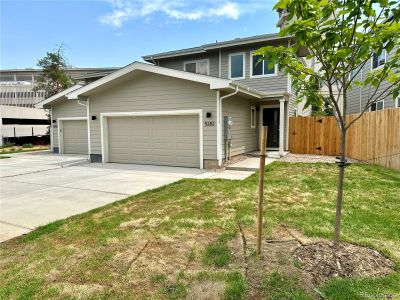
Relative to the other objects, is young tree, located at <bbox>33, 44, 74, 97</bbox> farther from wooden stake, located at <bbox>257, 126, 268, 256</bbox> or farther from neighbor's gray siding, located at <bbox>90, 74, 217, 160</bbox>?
wooden stake, located at <bbox>257, 126, 268, 256</bbox>

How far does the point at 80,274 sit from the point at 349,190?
555 centimetres

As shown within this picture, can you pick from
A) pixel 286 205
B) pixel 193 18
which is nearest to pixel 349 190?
pixel 286 205

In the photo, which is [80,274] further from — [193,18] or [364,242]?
[193,18]

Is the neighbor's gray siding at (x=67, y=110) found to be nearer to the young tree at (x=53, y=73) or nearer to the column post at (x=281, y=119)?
the young tree at (x=53, y=73)

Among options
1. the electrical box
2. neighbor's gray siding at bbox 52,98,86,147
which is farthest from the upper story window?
neighbor's gray siding at bbox 52,98,86,147

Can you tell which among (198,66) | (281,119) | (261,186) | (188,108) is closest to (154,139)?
(188,108)

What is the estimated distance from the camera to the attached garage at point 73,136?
14.6m

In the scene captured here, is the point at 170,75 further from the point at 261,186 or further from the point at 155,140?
the point at 261,186

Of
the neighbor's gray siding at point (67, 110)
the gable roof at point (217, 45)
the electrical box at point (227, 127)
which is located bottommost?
the electrical box at point (227, 127)

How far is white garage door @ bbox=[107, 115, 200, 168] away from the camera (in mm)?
9945

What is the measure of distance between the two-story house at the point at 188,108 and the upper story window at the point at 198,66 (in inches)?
2.0

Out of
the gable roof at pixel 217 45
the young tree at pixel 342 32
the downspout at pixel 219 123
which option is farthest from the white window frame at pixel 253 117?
the young tree at pixel 342 32

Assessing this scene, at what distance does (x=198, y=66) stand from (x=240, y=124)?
4.79 m

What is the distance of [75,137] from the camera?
14906mm
